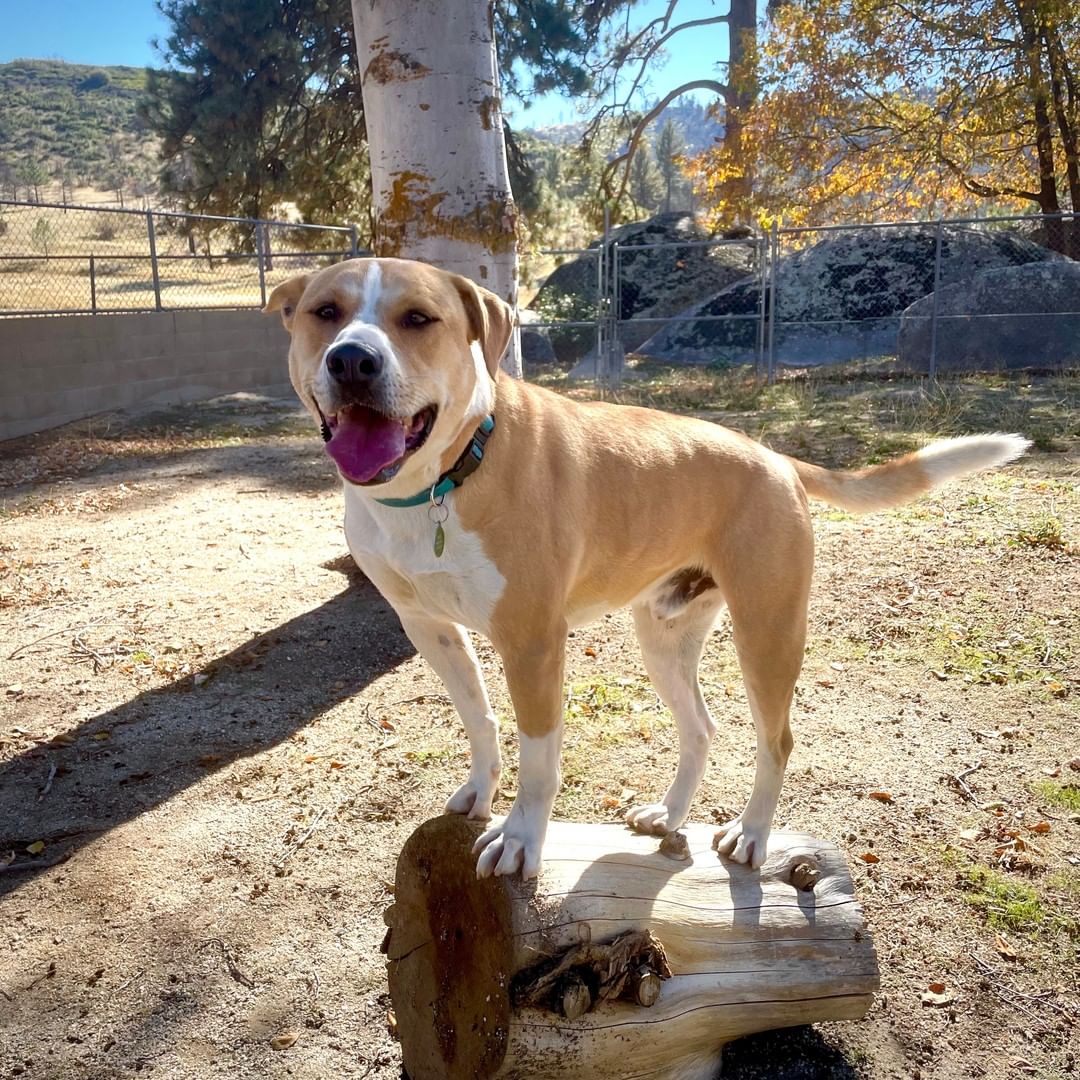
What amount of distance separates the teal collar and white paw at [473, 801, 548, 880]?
82 cm

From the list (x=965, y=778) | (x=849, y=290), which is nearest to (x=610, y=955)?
(x=965, y=778)

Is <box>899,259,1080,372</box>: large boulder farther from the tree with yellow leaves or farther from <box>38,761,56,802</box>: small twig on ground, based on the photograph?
<box>38,761,56,802</box>: small twig on ground

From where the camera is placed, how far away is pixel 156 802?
364 cm

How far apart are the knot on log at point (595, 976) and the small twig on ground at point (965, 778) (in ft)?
5.81

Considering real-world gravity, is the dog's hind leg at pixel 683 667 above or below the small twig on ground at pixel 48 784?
above

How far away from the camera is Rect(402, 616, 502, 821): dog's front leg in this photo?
9.18ft

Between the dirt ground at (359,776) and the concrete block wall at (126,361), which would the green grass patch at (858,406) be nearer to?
the dirt ground at (359,776)

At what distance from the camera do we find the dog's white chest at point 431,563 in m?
2.43

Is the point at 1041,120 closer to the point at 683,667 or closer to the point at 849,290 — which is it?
the point at 849,290

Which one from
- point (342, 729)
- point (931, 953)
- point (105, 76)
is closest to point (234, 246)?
point (342, 729)

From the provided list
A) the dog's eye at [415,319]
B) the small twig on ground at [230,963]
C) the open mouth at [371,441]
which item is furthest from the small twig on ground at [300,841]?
the dog's eye at [415,319]

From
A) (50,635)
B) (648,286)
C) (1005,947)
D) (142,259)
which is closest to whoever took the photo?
(1005,947)

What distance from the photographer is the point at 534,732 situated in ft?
8.22

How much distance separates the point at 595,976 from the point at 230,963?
1198mm
